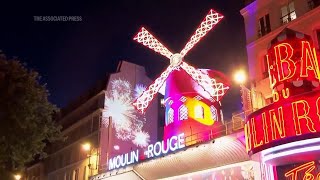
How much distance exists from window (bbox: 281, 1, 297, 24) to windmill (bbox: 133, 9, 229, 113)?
18.1ft

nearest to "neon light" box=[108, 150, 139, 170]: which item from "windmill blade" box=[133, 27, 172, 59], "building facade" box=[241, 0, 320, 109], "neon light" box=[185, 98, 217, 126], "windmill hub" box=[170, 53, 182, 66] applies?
"neon light" box=[185, 98, 217, 126]

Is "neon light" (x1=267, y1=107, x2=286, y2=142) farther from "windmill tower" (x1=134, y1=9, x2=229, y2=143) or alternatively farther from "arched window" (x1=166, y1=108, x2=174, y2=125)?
"arched window" (x1=166, y1=108, x2=174, y2=125)

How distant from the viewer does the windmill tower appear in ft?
66.3

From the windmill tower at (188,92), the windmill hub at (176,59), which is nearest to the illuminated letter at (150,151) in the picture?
the windmill tower at (188,92)

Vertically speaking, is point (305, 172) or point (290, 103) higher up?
point (290, 103)

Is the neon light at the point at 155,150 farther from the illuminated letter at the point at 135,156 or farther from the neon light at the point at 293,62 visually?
the neon light at the point at 293,62

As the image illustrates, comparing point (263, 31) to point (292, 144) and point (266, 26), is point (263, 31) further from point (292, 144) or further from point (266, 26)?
point (292, 144)

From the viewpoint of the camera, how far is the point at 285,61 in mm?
12055

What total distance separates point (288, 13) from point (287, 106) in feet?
18.0

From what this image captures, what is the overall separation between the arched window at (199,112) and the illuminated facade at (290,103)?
5.89 metres

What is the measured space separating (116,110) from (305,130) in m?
18.2

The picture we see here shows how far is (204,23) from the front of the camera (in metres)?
21.1

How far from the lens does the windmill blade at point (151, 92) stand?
21.5 metres

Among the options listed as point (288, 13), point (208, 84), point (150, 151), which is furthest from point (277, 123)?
point (208, 84)
